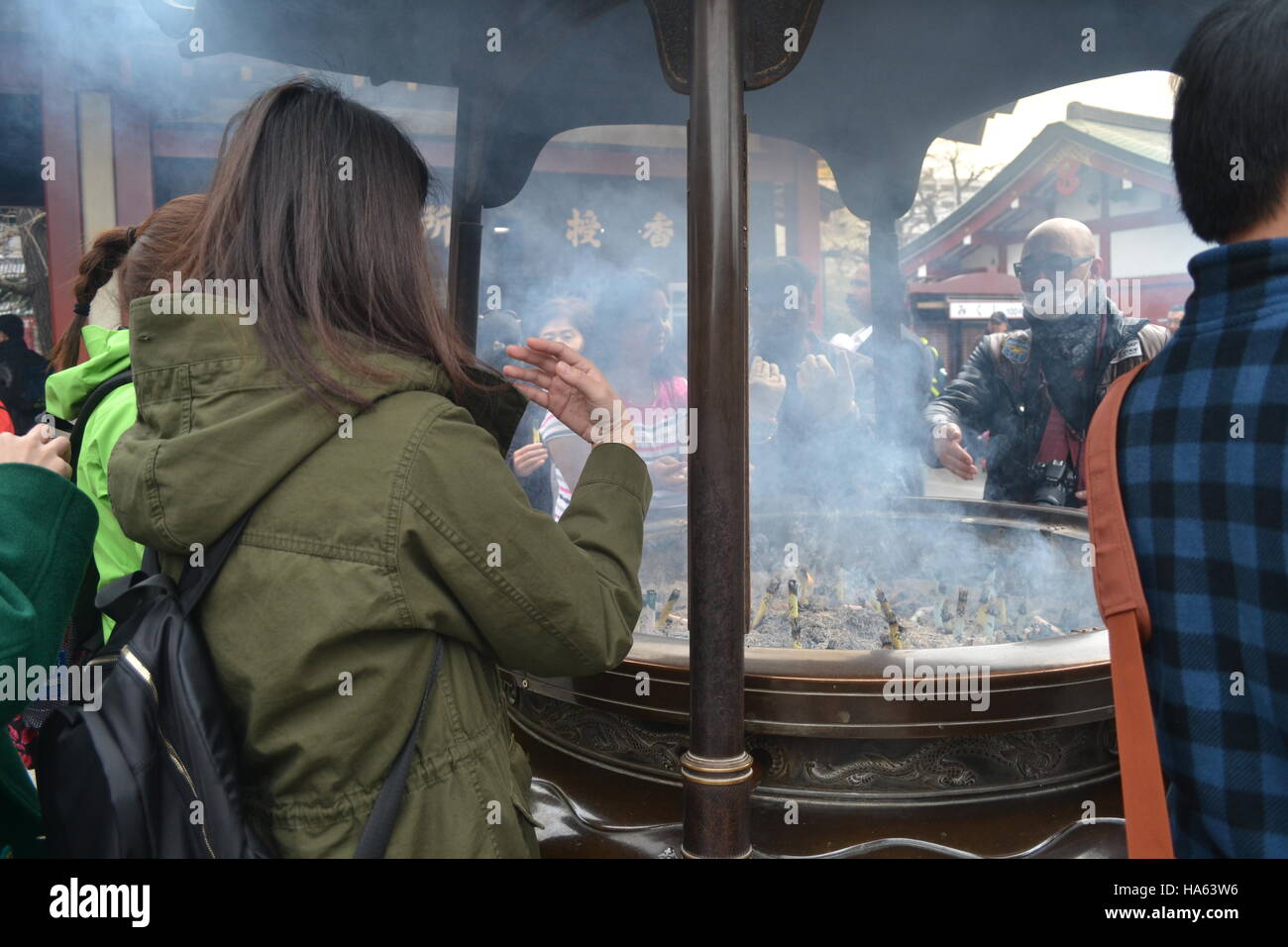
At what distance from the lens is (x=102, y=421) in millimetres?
1709

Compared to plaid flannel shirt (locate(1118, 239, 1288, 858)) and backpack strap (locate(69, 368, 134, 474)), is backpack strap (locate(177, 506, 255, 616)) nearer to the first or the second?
backpack strap (locate(69, 368, 134, 474))

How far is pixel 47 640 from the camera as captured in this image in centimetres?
127

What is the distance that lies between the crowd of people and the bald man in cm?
281

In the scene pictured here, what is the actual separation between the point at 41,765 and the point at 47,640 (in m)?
0.18

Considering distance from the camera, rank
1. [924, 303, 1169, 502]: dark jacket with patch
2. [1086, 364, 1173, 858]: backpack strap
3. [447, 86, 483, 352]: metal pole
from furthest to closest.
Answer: [924, 303, 1169, 502]: dark jacket with patch → [447, 86, 483, 352]: metal pole → [1086, 364, 1173, 858]: backpack strap

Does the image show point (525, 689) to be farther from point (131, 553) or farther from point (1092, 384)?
point (1092, 384)

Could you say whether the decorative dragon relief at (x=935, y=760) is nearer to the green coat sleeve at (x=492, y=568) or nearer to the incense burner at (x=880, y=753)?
the incense burner at (x=880, y=753)

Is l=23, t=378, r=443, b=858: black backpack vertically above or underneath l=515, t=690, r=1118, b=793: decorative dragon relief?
above

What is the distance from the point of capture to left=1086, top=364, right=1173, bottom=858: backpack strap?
3.71 ft

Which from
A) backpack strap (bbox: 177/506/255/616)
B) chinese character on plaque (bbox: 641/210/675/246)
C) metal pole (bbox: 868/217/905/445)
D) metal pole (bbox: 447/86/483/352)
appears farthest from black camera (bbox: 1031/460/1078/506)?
chinese character on plaque (bbox: 641/210/675/246)

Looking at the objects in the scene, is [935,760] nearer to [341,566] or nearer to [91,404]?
[341,566]

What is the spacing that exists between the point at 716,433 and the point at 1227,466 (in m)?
0.92

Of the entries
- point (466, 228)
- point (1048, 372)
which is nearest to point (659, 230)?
point (1048, 372)

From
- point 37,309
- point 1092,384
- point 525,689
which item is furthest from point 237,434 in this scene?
point 37,309
